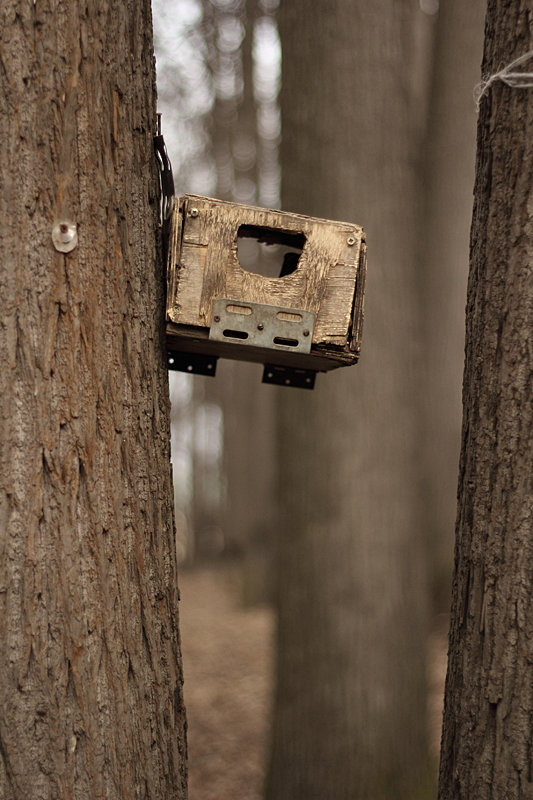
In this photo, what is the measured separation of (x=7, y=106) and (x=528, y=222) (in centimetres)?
115

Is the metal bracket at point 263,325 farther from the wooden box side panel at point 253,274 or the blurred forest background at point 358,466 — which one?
the blurred forest background at point 358,466

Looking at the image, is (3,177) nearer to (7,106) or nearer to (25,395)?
(7,106)

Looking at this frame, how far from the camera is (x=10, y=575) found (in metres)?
1.40

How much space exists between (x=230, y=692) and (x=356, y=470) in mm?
3755

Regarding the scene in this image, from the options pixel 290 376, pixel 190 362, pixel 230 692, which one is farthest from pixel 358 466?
pixel 230 692

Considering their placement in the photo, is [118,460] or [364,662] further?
[364,662]

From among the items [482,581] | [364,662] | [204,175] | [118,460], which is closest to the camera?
[118,460]

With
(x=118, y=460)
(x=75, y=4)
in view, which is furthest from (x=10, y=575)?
(x=75, y=4)

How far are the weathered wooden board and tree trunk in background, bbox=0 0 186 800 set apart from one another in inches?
4.0

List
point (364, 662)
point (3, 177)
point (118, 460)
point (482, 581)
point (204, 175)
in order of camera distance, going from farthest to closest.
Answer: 1. point (204, 175)
2. point (364, 662)
3. point (482, 581)
4. point (118, 460)
5. point (3, 177)

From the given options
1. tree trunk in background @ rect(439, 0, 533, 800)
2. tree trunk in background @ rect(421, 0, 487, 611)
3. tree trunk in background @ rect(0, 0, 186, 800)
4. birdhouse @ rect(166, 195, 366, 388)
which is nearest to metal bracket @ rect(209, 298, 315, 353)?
birdhouse @ rect(166, 195, 366, 388)

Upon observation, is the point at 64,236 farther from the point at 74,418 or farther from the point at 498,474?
the point at 498,474

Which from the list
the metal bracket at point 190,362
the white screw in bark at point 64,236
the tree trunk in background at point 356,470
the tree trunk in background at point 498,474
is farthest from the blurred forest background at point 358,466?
the white screw in bark at point 64,236

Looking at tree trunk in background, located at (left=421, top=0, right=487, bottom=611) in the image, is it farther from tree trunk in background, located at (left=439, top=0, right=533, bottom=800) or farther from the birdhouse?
the birdhouse
